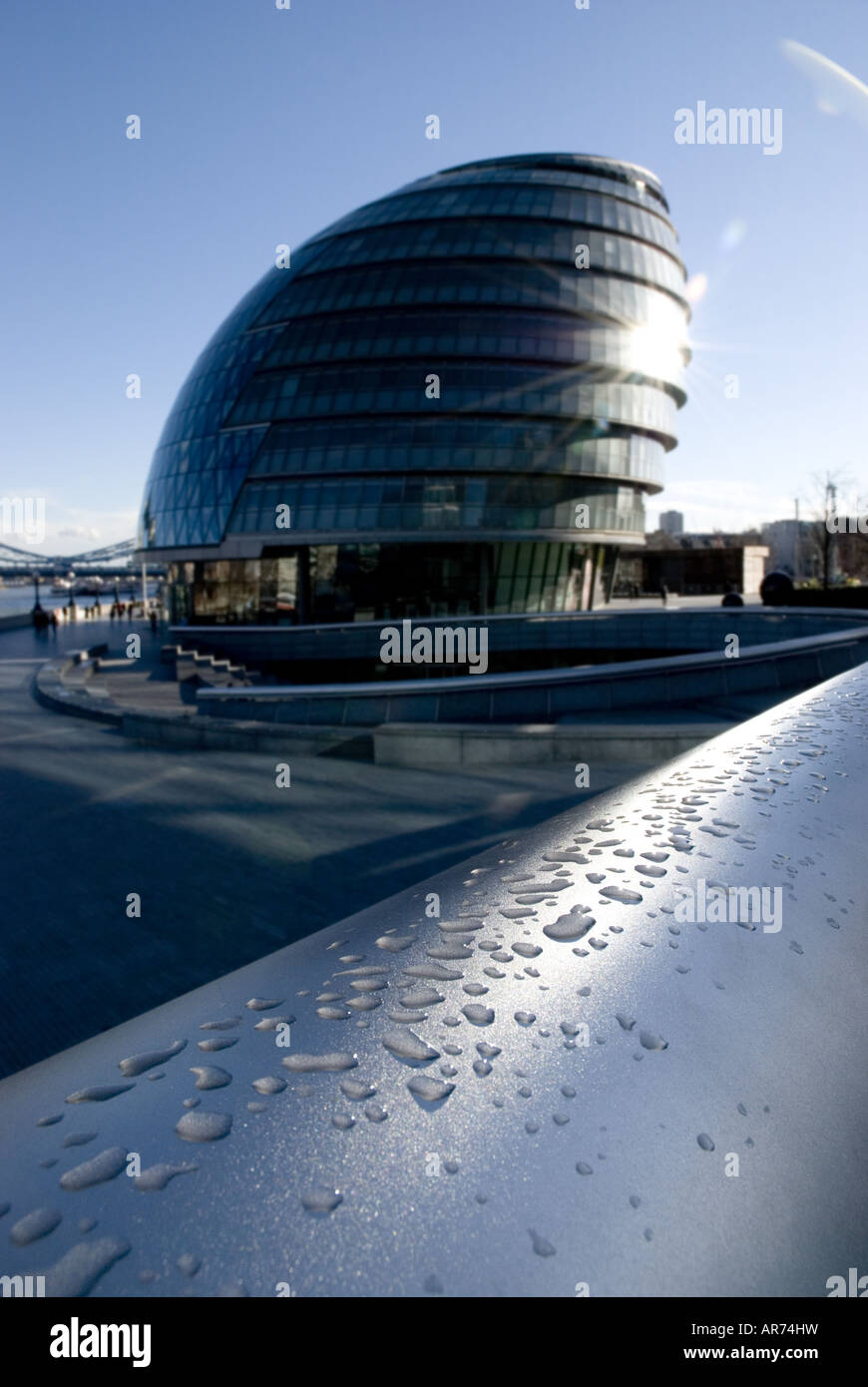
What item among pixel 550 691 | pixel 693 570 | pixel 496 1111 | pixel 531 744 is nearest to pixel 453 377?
pixel 550 691

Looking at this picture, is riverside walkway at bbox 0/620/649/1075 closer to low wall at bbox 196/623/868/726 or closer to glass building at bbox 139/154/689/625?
low wall at bbox 196/623/868/726

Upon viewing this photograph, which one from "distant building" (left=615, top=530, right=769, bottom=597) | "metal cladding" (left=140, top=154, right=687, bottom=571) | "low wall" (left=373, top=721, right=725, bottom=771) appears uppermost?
"metal cladding" (left=140, top=154, right=687, bottom=571)

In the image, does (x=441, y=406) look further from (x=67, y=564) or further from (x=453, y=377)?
(x=67, y=564)

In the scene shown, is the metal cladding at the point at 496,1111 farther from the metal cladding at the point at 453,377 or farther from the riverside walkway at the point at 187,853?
the metal cladding at the point at 453,377

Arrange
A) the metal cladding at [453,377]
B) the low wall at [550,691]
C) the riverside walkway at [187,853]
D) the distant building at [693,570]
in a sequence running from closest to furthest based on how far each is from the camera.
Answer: the riverside walkway at [187,853] < the low wall at [550,691] < the metal cladding at [453,377] < the distant building at [693,570]

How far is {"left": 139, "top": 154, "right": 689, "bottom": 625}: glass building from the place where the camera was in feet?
144

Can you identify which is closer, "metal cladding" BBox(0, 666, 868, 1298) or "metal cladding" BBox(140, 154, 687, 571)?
"metal cladding" BBox(0, 666, 868, 1298)

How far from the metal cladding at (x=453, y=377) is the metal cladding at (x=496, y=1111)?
42827mm

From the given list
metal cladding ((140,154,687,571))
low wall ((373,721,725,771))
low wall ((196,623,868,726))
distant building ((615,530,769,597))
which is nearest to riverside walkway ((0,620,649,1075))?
low wall ((373,721,725,771))

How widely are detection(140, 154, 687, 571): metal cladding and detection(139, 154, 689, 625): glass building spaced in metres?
0.11

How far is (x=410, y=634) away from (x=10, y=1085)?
33173mm

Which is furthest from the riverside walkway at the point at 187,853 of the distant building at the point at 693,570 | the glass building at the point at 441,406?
the distant building at the point at 693,570

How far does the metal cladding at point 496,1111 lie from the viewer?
1295mm
